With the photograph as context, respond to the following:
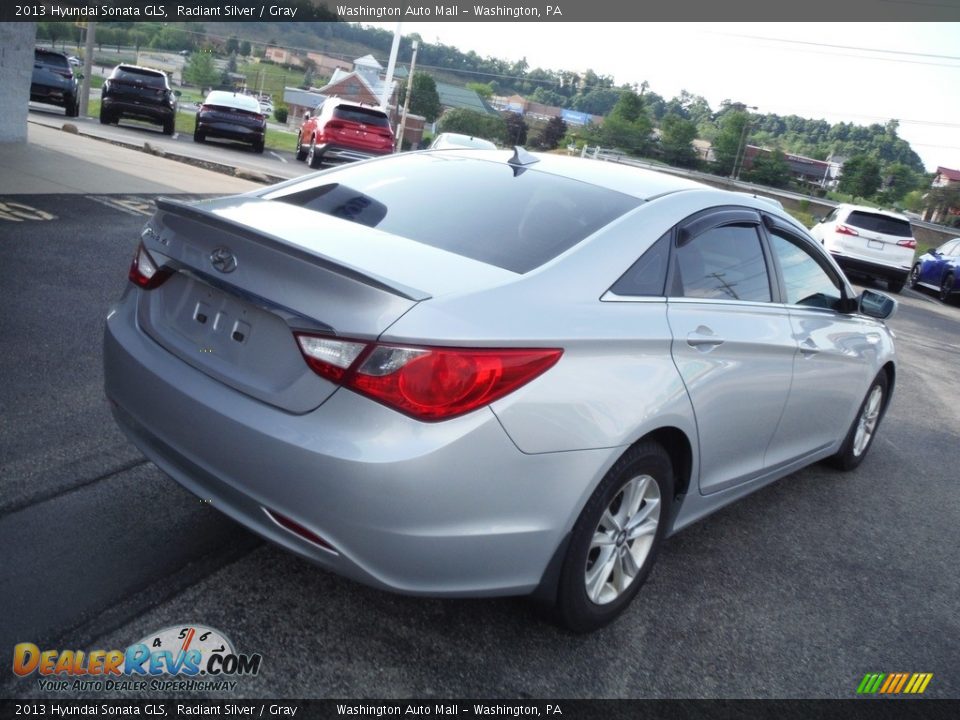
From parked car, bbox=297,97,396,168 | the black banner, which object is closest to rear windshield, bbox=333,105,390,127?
parked car, bbox=297,97,396,168

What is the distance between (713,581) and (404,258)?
2.03 metres

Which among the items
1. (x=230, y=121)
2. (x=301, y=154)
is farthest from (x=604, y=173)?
(x=301, y=154)

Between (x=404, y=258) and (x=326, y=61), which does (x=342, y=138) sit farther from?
(x=326, y=61)

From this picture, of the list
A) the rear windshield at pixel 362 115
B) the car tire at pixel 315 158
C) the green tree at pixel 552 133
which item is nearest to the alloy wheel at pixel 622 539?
the car tire at pixel 315 158

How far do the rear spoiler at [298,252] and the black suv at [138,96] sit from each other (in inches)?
926

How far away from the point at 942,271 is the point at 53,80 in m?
23.4

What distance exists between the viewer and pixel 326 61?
118m

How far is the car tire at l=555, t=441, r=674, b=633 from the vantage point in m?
2.88

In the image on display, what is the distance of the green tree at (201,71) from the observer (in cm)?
10712

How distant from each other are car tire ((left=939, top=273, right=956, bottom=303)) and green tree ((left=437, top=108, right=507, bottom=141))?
129 feet

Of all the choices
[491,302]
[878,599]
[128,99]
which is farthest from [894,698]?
[128,99]

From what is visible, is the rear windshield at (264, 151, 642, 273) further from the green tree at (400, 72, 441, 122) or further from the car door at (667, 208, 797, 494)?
the green tree at (400, 72, 441, 122)

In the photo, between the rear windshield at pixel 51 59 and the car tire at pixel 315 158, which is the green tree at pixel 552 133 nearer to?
the car tire at pixel 315 158

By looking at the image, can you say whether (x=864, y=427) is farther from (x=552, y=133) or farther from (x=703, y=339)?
(x=552, y=133)
